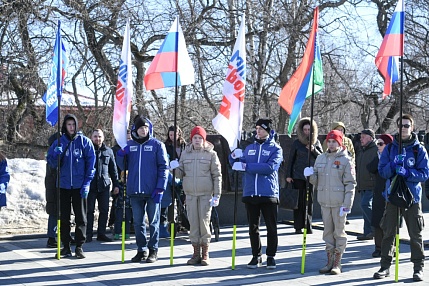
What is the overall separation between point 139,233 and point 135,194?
0.54 m

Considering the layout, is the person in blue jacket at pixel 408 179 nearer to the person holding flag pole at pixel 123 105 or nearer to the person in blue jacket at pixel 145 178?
the person in blue jacket at pixel 145 178

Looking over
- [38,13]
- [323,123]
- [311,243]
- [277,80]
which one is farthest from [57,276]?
[323,123]

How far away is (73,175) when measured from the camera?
31.8 feet

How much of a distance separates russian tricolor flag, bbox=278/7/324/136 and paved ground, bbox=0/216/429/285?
1.95 m

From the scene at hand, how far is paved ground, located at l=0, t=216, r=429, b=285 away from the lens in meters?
8.46

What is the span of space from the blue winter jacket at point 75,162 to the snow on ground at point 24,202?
2.70m

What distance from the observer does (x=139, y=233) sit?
31.3ft

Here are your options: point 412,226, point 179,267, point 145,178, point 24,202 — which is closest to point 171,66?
point 145,178

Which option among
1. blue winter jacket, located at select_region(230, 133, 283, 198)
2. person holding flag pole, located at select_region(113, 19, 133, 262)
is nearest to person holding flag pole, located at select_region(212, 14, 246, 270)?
blue winter jacket, located at select_region(230, 133, 283, 198)

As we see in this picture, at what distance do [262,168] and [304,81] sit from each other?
4.38 feet

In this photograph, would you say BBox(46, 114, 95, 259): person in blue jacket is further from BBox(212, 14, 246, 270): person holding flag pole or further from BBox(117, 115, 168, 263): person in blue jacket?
BBox(212, 14, 246, 270): person holding flag pole

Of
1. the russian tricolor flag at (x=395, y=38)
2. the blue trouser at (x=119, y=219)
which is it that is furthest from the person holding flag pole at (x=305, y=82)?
the blue trouser at (x=119, y=219)

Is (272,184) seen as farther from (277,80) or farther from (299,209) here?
(277,80)

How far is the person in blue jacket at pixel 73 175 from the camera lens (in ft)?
31.9
